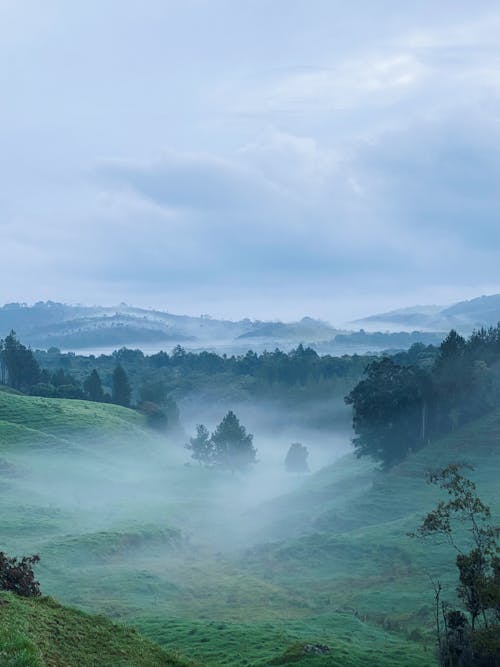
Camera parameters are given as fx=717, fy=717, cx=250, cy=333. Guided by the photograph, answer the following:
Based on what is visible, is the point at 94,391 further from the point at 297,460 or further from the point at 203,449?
the point at 297,460

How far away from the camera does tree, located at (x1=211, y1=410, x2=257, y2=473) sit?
420 feet

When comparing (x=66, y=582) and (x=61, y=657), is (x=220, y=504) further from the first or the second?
(x=61, y=657)

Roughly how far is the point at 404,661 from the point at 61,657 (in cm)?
1864

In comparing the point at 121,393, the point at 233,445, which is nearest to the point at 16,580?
the point at 233,445

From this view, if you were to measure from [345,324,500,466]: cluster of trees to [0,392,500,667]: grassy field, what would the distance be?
410cm

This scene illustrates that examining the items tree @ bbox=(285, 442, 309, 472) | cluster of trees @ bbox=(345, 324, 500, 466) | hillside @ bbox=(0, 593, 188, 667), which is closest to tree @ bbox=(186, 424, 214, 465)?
tree @ bbox=(285, 442, 309, 472)

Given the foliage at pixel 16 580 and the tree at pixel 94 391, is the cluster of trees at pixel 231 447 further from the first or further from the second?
the foliage at pixel 16 580

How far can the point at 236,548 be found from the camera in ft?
244

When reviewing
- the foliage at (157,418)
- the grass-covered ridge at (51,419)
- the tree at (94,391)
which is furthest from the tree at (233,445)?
the tree at (94,391)

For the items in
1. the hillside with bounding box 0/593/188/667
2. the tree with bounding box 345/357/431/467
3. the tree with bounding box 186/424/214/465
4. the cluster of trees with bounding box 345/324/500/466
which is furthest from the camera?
the tree with bounding box 186/424/214/465

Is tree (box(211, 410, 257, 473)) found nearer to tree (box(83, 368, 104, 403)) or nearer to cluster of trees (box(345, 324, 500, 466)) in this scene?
cluster of trees (box(345, 324, 500, 466))

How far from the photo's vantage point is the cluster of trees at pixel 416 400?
99250 millimetres

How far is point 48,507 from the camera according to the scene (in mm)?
90375

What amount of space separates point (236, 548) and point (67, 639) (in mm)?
51197
